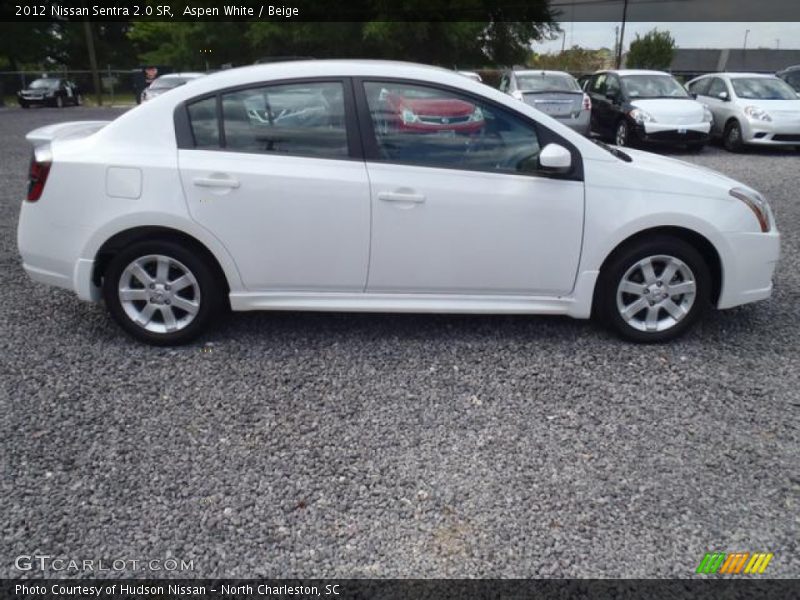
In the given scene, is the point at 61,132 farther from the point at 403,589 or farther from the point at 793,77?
the point at 793,77

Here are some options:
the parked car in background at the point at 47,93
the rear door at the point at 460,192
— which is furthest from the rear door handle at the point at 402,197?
the parked car in background at the point at 47,93

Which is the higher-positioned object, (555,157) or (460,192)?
(555,157)

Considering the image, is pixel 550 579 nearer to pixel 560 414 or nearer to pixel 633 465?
pixel 633 465

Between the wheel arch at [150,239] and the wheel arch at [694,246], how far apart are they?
228cm

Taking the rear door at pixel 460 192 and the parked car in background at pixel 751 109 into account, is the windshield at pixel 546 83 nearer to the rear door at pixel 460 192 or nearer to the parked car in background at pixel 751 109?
the parked car in background at pixel 751 109

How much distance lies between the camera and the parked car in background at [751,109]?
12.6m

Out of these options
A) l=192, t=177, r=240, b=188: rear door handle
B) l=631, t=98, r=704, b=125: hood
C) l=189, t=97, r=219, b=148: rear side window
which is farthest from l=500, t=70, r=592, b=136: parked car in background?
l=192, t=177, r=240, b=188: rear door handle

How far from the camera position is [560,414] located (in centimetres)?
343

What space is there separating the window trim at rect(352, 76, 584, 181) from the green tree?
50040 millimetres

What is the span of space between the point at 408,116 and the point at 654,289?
1807 mm

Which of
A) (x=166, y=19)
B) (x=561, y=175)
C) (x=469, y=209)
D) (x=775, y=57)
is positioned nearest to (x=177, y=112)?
(x=469, y=209)

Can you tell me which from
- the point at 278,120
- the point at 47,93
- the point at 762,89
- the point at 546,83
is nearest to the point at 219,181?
the point at 278,120

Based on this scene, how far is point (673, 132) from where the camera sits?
12.6 metres

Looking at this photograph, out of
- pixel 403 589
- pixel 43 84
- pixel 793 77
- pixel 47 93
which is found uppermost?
pixel 793 77
